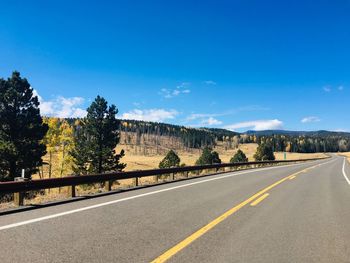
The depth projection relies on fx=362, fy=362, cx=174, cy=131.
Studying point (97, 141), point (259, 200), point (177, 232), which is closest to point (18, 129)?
point (97, 141)

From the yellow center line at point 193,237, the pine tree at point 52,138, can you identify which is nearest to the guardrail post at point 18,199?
the yellow center line at point 193,237

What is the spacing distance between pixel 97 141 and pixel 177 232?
31.4 m

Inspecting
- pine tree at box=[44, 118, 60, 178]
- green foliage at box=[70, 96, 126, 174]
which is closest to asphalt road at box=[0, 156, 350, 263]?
green foliage at box=[70, 96, 126, 174]

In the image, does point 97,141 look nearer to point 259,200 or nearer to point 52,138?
point 52,138

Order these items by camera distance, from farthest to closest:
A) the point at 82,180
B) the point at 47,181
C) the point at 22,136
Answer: the point at 22,136 < the point at 82,180 < the point at 47,181

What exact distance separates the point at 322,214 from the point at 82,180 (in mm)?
7591

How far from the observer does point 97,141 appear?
3703 centimetres

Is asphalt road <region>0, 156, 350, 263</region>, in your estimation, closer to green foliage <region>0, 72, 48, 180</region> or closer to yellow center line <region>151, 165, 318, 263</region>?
yellow center line <region>151, 165, 318, 263</region>

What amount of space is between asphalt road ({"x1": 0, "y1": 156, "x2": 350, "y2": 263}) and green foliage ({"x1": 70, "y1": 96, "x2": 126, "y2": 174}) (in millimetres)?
26704

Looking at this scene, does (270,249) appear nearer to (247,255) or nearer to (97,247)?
(247,255)

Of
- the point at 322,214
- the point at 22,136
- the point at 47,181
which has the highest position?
the point at 22,136

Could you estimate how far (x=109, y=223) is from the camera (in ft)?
24.1

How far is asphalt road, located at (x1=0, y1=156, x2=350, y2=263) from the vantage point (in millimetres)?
5207

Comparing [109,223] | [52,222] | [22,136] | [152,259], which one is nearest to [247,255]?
[152,259]
